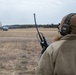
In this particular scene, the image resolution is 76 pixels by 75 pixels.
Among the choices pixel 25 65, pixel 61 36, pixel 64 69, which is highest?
pixel 61 36

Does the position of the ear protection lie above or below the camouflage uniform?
above

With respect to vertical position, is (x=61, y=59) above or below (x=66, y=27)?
below

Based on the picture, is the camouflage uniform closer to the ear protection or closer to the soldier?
the soldier

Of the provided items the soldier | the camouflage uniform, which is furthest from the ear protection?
the camouflage uniform

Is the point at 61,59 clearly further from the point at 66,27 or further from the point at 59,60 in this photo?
the point at 66,27

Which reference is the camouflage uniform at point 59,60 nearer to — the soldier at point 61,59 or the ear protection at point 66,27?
the soldier at point 61,59

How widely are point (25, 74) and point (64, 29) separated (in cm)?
862

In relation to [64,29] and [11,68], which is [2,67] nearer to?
[11,68]

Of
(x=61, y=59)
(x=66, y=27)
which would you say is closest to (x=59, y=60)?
(x=61, y=59)

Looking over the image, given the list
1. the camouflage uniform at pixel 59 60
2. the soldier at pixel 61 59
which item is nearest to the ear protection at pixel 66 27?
the soldier at pixel 61 59

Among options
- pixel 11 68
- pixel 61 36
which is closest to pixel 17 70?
pixel 11 68

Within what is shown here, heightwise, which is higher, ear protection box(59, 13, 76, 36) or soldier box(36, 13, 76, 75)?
ear protection box(59, 13, 76, 36)

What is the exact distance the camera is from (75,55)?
3.00 m

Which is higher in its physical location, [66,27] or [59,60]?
[66,27]
